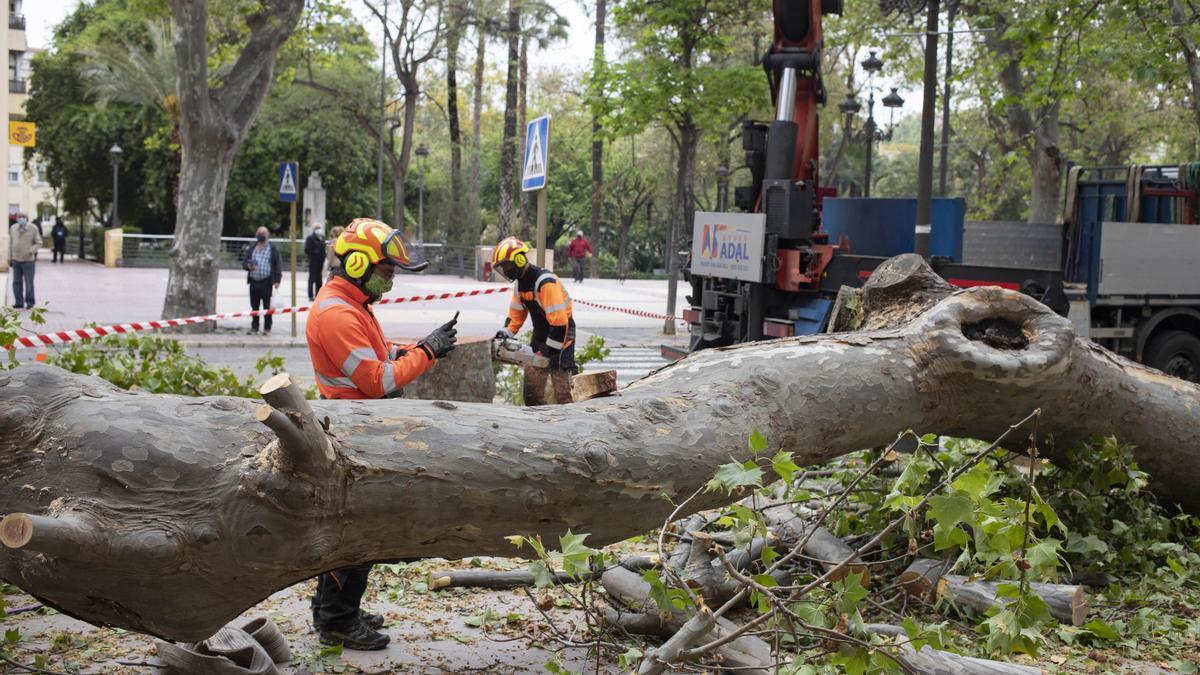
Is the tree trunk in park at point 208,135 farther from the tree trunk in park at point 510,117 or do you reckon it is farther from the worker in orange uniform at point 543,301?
the tree trunk in park at point 510,117

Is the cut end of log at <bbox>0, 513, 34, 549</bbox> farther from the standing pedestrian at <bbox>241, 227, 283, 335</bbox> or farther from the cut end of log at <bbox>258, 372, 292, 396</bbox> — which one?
the standing pedestrian at <bbox>241, 227, 283, 335</bbox>

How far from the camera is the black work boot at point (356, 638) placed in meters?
4.75

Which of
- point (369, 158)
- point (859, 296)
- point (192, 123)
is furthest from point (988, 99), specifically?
point (369, 158)

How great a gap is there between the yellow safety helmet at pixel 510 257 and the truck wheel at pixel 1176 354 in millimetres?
6717

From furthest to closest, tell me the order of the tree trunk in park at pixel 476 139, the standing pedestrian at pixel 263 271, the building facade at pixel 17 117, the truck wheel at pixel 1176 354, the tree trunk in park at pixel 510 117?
1. the tree trunk in park at pixel 476 139
2. the tree trunk in park at pixel 510 117
3. the building facade at pixel 17 117
4. the standing pedestrian at pixel 263 271
5. the truck wheel at pixel 1176 354

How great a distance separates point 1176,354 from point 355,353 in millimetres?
9425

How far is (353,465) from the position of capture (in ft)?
11.6

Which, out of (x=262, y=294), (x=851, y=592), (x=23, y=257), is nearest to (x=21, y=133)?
(x=23, y=257)

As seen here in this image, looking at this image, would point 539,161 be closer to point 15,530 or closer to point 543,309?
point 543,309

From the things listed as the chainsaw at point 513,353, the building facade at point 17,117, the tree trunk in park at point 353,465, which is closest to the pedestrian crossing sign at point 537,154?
the chainsaw at point 513,353

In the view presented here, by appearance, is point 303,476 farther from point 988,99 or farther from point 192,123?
point 988,99

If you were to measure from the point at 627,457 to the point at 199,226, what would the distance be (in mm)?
13842

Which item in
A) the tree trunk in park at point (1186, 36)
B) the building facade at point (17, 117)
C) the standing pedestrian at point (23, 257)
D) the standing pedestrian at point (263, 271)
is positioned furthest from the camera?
the building facade at point (17, 117)

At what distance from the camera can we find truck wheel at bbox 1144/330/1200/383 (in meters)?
11.5
